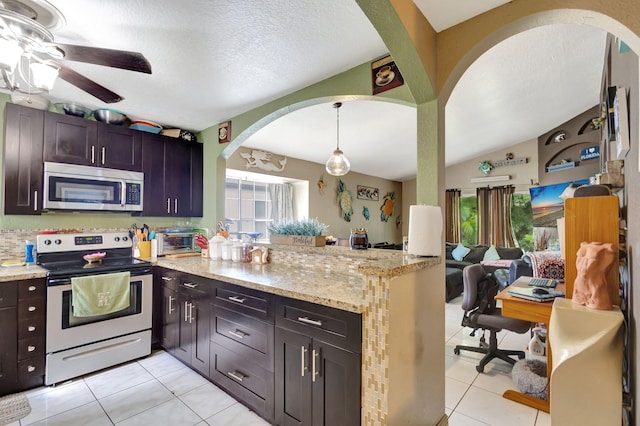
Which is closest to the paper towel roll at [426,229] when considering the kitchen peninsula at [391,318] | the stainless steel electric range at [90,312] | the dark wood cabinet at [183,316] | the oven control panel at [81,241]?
the kitchen peninsula at [391,318]

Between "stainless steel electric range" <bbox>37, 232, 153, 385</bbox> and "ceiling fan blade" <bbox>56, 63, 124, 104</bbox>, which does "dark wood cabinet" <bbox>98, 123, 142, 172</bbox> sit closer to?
"stainless steel electric range" <bbox>37, 232, 153, 385</bbox>

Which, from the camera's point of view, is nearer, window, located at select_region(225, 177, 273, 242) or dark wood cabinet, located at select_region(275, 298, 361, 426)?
dark wood cabinet, located at select_region(275, 298, 361, 426)

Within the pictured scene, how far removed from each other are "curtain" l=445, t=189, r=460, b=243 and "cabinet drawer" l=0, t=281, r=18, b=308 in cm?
723

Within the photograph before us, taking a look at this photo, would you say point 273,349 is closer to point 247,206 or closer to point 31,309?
point 31,309

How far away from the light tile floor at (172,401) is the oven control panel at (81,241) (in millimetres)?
1172

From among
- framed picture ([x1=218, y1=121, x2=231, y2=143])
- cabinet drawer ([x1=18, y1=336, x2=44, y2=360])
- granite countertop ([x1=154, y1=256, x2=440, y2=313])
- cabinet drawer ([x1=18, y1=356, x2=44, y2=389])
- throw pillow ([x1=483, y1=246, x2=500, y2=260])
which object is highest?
framed picture ([x1=218, y1=121, x2=231, y2=143])

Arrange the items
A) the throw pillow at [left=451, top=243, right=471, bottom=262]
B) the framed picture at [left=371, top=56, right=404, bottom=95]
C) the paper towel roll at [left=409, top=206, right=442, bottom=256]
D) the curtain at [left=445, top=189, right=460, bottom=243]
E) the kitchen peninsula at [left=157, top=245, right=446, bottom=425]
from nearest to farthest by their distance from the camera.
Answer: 1. the kitchen peninsula at [left=157, top=245, right=446, bottom=425]
2. the paper towel roll at [left=409, top=206, right=442, bottom=256]
3. the framed picture at [left=371, top=56, right=404, bottom=95]
4. the throw pillow at [left=451, top=243, right=471, bottom=262]
5. the curtain at [left=445, top=189, right=460, bottom=243]

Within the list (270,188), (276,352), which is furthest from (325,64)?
(270,188)

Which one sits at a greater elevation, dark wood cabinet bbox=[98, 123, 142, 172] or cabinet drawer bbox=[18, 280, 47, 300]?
dark wood cabinet bbox=[98, 123, 142, 172]

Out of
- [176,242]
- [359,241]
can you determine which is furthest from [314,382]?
[176,242]

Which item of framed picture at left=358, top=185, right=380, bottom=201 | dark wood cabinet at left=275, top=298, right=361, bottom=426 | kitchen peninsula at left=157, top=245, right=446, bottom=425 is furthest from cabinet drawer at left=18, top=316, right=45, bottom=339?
framed picture at left=358, top=185, right=380, bottom=201

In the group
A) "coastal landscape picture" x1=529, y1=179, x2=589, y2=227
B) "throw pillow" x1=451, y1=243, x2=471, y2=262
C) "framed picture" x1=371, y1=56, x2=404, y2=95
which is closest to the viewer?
"framed picture" x1=371, y1=56, x2=404, y2=95

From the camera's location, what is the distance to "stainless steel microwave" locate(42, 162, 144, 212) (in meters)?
2.55

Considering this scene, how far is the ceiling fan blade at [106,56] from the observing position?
58.2 inches
